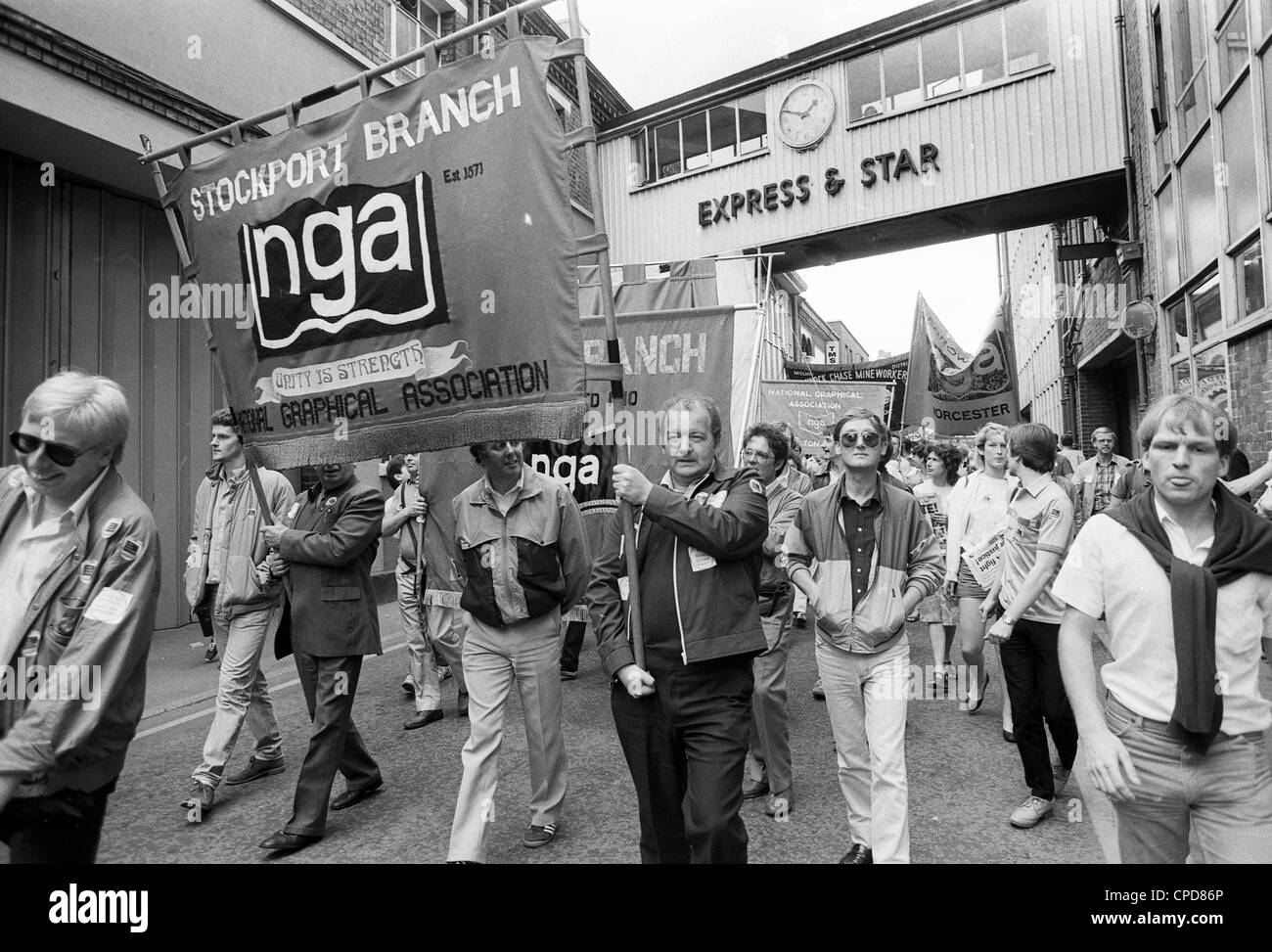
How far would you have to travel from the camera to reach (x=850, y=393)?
1136cm

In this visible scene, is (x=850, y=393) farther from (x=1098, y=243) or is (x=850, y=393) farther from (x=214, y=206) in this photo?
(x=214, y=206)

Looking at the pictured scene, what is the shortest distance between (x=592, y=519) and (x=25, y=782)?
4039mm

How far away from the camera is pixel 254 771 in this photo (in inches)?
188

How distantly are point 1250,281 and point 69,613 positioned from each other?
10.1 metres

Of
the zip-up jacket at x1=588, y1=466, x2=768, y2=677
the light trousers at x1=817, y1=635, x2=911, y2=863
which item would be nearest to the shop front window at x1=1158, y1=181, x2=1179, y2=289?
the light trousers at x1=817, y1=635, x2=911, y2=863

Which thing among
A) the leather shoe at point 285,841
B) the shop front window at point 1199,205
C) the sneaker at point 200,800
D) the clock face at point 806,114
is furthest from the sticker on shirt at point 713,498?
the clock face at point 806,114

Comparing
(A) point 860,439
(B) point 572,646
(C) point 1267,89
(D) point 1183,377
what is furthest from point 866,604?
(D) point 1183,377

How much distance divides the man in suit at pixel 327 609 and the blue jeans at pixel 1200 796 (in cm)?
330

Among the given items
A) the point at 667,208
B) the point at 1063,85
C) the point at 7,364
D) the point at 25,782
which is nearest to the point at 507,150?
the point at 25,782

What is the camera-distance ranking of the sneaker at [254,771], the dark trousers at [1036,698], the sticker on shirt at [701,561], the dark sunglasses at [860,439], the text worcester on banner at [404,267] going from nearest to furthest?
the sticker on shirt at [701,561], the text worcester on banner at [404,267], the dark sunglasses at [860,439], the dark trousers at [1036,698], the sneaker at [254,771]

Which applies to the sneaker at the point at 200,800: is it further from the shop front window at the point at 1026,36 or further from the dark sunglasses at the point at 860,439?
the shop front window at the point at 1026,36

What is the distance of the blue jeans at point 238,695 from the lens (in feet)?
14.3

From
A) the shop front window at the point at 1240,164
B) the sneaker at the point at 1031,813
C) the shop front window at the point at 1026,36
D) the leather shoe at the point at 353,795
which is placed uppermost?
the shop front window at the point at 1026,36

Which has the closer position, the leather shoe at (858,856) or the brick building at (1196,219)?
the leather shoe at (858,856)
